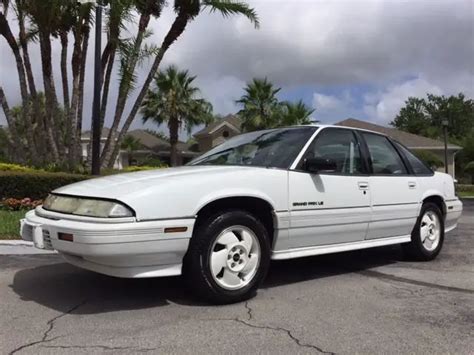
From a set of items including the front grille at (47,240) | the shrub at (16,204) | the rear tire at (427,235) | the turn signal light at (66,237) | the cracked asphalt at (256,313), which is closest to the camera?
the cracked asphalt at (256,313)

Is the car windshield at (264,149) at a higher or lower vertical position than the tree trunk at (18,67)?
lower

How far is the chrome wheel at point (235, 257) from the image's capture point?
178 inches

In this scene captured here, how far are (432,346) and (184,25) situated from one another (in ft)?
53.7

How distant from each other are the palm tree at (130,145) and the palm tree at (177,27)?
81.0ft

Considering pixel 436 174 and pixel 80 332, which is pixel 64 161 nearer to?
pixel 436 174

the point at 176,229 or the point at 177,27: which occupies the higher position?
the point at 177,27

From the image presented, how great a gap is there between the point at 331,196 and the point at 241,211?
1.06 m

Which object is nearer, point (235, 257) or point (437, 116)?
point (235, 257)

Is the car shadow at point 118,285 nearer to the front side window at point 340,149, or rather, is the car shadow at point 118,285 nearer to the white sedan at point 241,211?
the white sedan at point 241,211

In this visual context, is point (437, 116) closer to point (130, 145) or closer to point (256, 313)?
point (130, 145)

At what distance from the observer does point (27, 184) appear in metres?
11.8

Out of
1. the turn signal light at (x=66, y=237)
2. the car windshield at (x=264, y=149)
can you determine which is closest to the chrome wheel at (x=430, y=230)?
the car windshield at (x=264, y=149)

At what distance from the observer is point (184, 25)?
60.9 feet

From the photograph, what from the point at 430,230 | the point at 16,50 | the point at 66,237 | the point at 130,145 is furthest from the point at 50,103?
the point at 130,145
